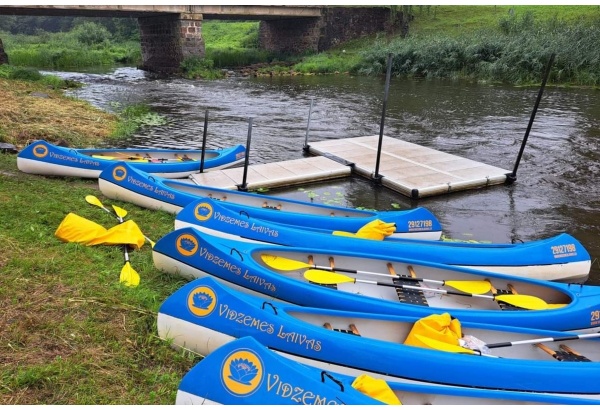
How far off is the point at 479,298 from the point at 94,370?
3.96m

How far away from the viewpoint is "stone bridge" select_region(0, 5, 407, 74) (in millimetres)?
29250

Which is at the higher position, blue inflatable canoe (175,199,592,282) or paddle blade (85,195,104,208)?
blue inflatable canoe (175,199,592,282)

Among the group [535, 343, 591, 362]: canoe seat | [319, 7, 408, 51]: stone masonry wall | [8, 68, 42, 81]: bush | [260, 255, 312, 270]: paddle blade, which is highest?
[319, 7, 408, 51]: stone masonry wall

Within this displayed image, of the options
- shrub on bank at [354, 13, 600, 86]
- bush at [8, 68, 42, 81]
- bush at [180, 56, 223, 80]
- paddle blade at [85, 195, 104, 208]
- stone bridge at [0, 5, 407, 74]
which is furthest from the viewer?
bush at [180, 56, 223, 80]

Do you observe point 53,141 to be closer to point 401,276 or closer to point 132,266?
point 132,266

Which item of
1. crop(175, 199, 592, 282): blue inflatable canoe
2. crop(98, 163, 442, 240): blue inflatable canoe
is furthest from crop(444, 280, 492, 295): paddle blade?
crop(98, 163, 442, 240): blue inflatable canoe

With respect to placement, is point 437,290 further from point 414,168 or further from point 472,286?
point 414,168

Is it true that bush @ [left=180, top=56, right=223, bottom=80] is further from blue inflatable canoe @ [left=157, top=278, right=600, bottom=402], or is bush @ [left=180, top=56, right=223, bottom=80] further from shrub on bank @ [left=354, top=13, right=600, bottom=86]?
blue inflatable canoe @ [left=157, top=278, right=600, bottom=402]

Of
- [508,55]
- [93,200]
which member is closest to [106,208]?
[93,200]

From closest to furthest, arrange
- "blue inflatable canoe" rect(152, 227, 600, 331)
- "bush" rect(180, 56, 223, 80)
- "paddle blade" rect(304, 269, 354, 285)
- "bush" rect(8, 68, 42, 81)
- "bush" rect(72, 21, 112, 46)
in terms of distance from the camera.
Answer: "blue inflatable canoe" rect(152, 227, 600, 331) → "paddle blade" rect(304, 269, 354, 285) → "bush" rect(8, 68, 42, 81) → "bush" rect(180, 56, 223, 80) → "bush" rect(72, 21, 112, 46)

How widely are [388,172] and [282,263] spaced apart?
5.95 m

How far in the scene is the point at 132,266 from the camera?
5.76 m

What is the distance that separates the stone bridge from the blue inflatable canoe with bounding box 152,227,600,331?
84.3 ft

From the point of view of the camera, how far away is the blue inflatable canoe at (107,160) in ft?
29.9
